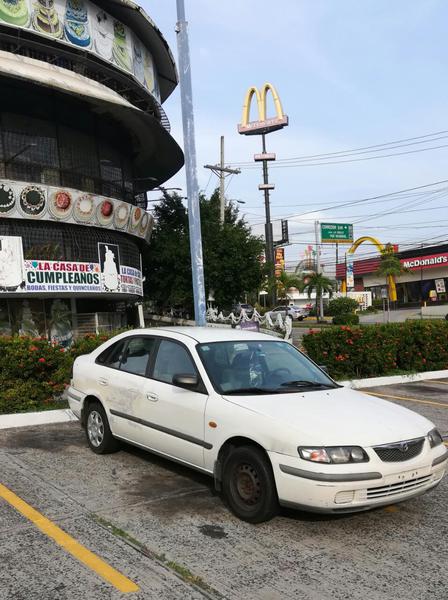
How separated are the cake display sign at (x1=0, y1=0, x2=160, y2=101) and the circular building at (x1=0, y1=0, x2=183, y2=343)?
0.03 metres

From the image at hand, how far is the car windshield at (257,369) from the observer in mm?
5207

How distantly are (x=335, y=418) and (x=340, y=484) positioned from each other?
591mm

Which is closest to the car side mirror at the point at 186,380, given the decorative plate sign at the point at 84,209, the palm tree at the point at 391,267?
the decorative plate sign at the point at 84,209

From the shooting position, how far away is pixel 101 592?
348cm

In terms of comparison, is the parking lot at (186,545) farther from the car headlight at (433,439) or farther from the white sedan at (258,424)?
the car headlight at (433,439)

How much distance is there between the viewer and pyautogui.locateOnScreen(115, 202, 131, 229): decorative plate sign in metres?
17.7

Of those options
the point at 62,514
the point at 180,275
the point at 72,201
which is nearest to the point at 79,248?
the point at 72,201

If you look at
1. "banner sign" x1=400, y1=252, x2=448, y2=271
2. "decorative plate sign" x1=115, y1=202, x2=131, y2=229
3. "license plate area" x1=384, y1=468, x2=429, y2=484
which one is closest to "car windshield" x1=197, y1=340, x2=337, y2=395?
"license plate area" x1=384, y1=468, x2=429, y2=484

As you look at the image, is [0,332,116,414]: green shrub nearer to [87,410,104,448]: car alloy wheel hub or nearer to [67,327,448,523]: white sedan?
[87,410,104,448]: car alloy wheel hub

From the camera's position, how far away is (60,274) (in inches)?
614

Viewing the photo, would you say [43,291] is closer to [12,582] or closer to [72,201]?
[72,201]

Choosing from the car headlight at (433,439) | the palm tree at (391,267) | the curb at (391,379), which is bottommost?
the curb at (391,379)

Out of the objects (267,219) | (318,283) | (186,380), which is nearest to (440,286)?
(318,283)

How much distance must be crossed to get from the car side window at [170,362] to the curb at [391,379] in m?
6.79
